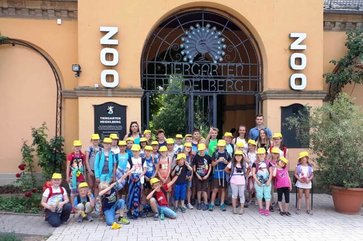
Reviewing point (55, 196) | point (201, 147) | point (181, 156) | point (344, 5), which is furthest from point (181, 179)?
point (344, 5)

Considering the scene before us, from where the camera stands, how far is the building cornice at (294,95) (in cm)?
1110

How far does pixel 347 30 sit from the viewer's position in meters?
12.1

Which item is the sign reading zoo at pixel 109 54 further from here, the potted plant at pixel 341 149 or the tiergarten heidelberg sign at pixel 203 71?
the potted plant at pixel 341 149

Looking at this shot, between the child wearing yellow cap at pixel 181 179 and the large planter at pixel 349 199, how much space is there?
348 cm

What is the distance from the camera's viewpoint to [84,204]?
8055mm

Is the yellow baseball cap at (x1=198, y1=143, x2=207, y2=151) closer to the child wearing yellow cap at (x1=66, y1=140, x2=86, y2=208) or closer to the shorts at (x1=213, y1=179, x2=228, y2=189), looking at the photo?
the shorts at (x1=213, y1=179, x2=228, y2=189)

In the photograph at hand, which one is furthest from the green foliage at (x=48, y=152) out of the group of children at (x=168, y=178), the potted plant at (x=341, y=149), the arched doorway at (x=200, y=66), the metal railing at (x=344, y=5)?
the metal railing at (x=344, y=5)

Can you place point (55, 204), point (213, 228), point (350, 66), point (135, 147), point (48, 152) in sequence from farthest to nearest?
point (350, 66) → point (48, 152) → point (135, 147) → point (55, 204) → point (213, 228)

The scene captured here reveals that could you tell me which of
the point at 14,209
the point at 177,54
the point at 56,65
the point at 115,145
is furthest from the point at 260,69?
the point at 14,209

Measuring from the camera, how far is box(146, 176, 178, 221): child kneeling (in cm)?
820

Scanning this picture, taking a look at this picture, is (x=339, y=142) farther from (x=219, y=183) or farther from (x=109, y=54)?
(x=109, y=54)

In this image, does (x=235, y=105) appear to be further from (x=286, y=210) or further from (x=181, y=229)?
(x=181, y=229)

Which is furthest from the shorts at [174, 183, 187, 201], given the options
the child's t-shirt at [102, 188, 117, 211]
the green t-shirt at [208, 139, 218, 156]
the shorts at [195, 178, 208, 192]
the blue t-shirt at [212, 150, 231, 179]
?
the child's t-shirt at [102, 188, 117, 211]

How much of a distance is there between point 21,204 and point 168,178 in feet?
11.4
